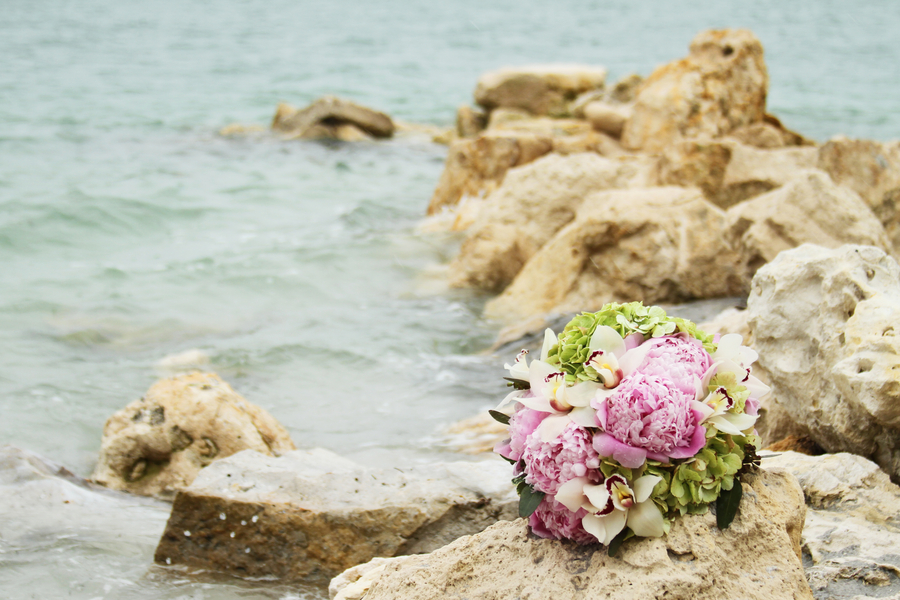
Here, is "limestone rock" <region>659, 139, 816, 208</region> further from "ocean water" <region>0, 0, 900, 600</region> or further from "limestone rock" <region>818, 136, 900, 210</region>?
"ocean water" <region>0, 0, 900, 600</region>

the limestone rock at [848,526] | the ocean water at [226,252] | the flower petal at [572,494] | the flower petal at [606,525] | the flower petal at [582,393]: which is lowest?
the ocean water at [226,252]

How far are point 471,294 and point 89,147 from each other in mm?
10602

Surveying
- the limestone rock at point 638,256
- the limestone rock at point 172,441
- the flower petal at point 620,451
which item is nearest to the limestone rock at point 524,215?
the limestone rock at point 638,256

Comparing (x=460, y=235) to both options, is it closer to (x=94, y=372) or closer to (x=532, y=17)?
(x=94, y=372)

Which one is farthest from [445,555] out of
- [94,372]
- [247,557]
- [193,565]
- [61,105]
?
[61,105]

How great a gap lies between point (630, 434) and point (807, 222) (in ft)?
13.1

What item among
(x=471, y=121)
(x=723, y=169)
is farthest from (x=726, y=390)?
(x=471, y=121)

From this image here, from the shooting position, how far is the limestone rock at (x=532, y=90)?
16188mm

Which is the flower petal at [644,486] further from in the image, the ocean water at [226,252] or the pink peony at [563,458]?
the ocean water at [226,252]

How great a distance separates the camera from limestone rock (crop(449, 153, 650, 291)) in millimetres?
7828

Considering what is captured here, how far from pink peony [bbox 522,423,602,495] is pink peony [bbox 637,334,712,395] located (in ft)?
0.78

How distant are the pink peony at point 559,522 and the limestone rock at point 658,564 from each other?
3 cm

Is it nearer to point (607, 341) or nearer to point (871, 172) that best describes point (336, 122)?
point (871, 172)

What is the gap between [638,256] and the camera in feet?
21.0
